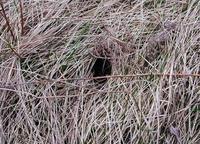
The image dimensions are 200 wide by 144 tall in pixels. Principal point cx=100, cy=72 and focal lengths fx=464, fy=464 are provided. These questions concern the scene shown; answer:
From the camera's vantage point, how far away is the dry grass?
1.65m

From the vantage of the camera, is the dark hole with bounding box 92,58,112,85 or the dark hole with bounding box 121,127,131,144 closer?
the dark hole with bounding box 121,127,131,144

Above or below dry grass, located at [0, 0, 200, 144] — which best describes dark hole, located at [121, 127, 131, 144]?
below

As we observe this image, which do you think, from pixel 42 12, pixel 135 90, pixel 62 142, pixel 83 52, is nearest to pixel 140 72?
pixel 135 90

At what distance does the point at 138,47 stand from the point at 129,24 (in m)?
0.16

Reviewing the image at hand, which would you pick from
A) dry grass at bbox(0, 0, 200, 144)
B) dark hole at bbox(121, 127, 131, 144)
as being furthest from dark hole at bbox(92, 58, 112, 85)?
dark hole at bbox(121, 127, 131, 144)

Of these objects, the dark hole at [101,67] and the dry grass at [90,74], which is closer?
the dry grass at [90,74]

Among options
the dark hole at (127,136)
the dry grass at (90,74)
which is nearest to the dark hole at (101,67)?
the dry grass at (90,74)

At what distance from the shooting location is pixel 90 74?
6.14ft

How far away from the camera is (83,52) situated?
191cm

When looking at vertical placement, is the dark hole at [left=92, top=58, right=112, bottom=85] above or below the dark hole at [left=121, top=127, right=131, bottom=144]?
above

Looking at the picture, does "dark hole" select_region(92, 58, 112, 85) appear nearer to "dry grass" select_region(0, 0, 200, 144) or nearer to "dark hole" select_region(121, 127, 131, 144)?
"dry grass" select_region(0, 0, 200, 144)

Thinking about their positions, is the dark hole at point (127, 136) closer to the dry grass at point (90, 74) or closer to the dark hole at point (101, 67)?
the dry grass at point (90, 74)

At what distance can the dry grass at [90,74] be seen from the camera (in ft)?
5.42

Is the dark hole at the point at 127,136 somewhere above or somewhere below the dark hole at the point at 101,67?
below
